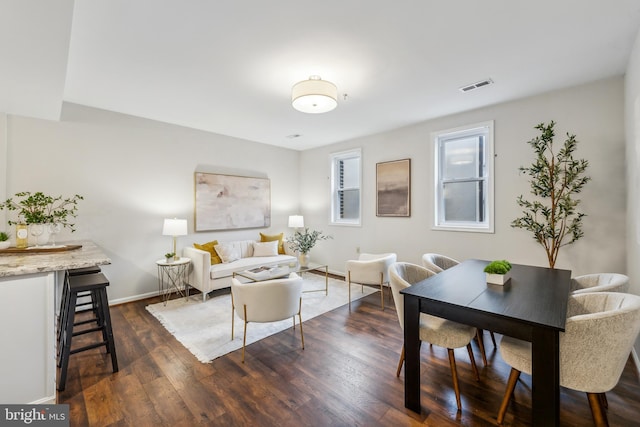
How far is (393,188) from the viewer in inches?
186

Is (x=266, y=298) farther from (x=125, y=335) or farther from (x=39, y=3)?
(x=39, y=3)

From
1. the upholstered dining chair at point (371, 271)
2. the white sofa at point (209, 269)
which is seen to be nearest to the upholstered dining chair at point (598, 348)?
the upholstered dining chair at point (371, 271)

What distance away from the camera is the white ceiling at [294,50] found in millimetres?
1889

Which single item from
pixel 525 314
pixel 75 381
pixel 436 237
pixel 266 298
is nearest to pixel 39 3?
pixel 266 298

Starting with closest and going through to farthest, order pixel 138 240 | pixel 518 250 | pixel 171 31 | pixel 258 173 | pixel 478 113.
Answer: pixel 171 31 < pixel 518 250 < pixel 478 113 < pixel 138 240 < pixel 258 173

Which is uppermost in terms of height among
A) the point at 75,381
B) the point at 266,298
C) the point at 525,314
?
the point at 525,314

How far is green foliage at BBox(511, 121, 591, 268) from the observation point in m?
2.99

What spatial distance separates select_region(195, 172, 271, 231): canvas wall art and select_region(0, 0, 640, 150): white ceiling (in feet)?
4.93

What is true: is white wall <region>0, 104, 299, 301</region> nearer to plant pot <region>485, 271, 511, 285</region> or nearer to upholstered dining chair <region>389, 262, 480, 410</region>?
upholstered dining chair <region>389, 262, 480, 410</region>

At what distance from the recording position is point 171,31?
214 centimetres

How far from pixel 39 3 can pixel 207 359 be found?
8.95ft

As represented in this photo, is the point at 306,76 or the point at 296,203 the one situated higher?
the point at 306,76

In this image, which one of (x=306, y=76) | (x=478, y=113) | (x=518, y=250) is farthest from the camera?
(x=478, y=113)

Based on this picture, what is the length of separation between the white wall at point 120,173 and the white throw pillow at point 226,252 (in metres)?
0.46
